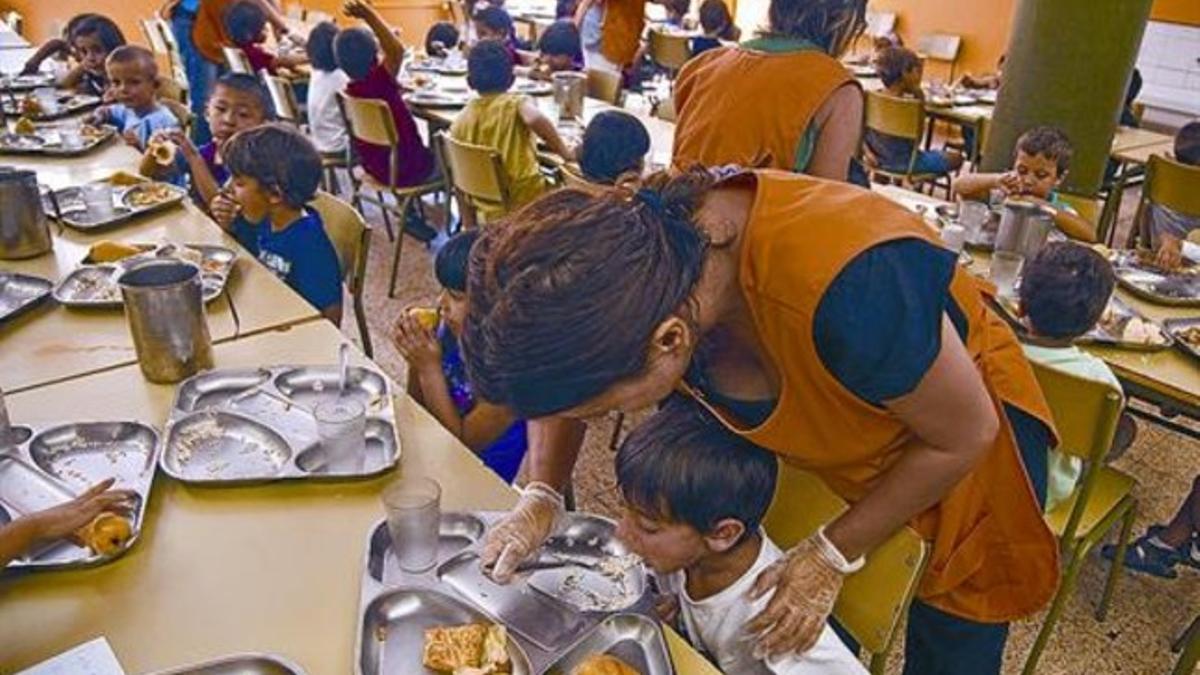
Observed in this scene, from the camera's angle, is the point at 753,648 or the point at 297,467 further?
the point at 297,467

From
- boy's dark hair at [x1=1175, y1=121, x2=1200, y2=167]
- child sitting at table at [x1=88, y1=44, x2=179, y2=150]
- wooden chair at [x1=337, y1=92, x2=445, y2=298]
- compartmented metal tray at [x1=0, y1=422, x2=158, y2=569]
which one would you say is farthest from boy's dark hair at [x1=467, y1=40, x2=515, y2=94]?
boy's dark hair at [x1=1175, y1=121, x2=1200, y2=167]

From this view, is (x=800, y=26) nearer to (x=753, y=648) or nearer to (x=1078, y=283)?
(x=1078, y=283)

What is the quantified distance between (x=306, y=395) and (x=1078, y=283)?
63.1 inches

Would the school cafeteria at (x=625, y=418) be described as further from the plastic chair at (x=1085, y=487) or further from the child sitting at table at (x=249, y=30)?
the child sitting at table at (x=249, y=30)

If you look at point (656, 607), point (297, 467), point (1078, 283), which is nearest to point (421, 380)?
point (297, 467)

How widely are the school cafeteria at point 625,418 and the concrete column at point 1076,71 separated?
0.07 feet

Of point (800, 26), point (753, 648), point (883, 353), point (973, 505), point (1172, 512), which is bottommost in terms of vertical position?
point (1172, 512)

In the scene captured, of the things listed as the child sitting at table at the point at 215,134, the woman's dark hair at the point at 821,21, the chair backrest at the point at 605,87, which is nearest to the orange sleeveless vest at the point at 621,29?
the chair backrest at the point at 605,87

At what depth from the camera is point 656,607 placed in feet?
4.13

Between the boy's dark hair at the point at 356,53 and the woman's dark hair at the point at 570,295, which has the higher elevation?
the woman's dark hair at the point at 570,295

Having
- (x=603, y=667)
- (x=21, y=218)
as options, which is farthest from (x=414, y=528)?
(x=21, y=218)

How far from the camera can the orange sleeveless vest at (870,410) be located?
3.29 ft

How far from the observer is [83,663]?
105 cm

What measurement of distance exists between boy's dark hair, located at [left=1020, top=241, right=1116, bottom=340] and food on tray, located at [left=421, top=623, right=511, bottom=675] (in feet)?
4.63
